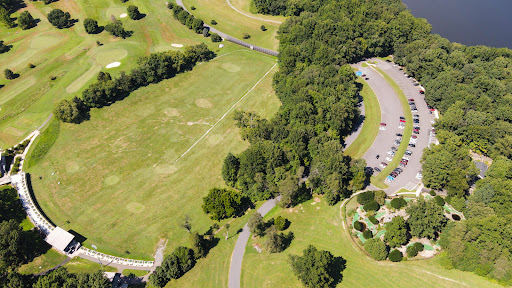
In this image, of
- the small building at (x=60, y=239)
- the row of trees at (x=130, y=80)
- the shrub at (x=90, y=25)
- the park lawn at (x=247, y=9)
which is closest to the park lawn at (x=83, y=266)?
the small building at (x=60, y=239)

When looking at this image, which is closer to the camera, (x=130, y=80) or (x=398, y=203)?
(x=398, y=203)

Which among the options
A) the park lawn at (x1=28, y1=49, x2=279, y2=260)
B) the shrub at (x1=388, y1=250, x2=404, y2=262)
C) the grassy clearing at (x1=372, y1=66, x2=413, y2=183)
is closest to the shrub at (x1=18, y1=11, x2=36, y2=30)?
the park lawn at (x1=28, y1=49, x2=279, y2=260)

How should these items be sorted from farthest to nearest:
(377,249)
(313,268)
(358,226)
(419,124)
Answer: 1. (419,124)
2. (358,226)
3. (377,249)
4. (313,268)

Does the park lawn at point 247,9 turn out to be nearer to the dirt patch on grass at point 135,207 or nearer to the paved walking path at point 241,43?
the paved walking path at point 241,43

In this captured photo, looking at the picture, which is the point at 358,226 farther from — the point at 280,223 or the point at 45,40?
the point at 45,40

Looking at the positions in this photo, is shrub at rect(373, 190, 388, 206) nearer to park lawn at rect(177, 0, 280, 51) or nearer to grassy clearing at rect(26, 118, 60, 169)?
park lawn at rect(177, 0, 280, 51)

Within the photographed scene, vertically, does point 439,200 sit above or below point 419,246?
above

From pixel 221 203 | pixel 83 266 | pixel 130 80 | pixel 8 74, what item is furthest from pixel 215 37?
pixel 83 266
